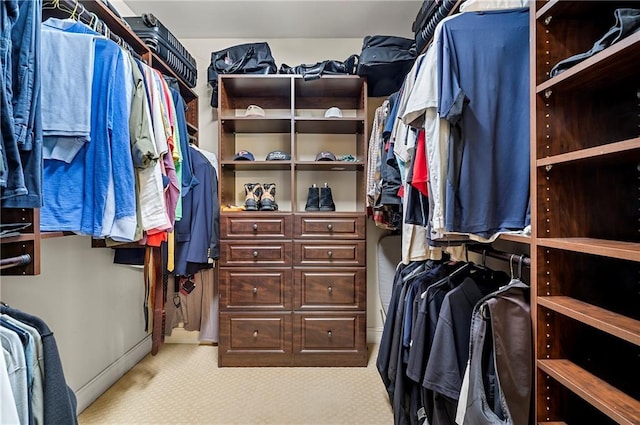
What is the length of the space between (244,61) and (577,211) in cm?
217

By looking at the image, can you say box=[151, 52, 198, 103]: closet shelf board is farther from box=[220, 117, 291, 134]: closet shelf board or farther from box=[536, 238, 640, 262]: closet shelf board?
box=[536, 238, 640, 262]: closet shelf board

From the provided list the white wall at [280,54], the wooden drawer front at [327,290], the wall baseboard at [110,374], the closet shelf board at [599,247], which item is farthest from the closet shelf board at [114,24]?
the closet shelf board at [599,247]

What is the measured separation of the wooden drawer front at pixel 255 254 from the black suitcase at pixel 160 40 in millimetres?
1207

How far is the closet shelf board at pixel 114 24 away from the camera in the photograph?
5.06ft

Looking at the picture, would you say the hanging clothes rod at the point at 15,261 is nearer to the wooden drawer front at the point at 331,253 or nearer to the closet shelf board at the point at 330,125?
the wooden drawer front at the point at 331,253

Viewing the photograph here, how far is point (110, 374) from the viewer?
2.12 metres

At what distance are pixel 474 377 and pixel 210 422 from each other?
1.39m

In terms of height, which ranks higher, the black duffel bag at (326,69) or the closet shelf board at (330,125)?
the black duffel bag at (326,69)

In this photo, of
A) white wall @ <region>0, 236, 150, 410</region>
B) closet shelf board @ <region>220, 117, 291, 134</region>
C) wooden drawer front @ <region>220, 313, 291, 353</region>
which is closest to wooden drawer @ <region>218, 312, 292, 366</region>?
wooden drawer front @ <region>220, 313, 291, 353</region>

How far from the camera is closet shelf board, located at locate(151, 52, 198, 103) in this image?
204 cm

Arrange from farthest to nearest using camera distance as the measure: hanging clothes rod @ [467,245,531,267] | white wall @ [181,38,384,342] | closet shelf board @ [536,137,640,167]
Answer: white wall @ [181,38,384,342] < hanging clothes rod @ [467,245,531,267] < closet shelf board @ [536,137,640,167]

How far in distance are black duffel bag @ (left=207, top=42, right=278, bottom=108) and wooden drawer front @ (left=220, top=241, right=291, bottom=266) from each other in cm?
119

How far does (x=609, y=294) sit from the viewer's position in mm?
990

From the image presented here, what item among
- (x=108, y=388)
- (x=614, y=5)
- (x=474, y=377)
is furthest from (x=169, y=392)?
(x=614, y=5)
